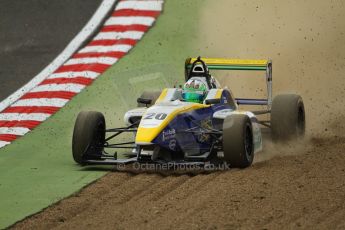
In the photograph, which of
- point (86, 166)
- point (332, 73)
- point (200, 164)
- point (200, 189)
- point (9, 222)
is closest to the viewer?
point (9, 222)

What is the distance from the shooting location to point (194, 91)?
1479 cm

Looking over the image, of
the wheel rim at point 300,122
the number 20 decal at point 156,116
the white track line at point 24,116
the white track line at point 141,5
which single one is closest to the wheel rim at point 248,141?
the number 20 decal at point 156,116

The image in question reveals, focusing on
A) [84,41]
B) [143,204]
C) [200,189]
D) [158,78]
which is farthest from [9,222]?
[84,41]

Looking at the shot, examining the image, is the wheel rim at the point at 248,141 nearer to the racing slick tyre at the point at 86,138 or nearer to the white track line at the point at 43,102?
the racing slick tyre at the point at 86,138

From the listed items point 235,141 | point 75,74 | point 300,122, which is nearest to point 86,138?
point 235,141

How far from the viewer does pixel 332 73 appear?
19406 mm

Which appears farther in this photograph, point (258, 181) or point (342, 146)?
point (342, 146)

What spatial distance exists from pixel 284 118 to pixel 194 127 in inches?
67.2

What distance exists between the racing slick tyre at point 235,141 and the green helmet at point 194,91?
1.33 meters

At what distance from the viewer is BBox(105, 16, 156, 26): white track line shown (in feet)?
71.7

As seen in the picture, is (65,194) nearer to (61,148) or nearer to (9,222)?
(9,222)

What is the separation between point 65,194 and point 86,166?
1.67 metres

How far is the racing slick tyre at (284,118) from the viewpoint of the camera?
49.1ft

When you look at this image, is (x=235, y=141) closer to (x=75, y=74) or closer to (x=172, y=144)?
(x=172, y=144)
